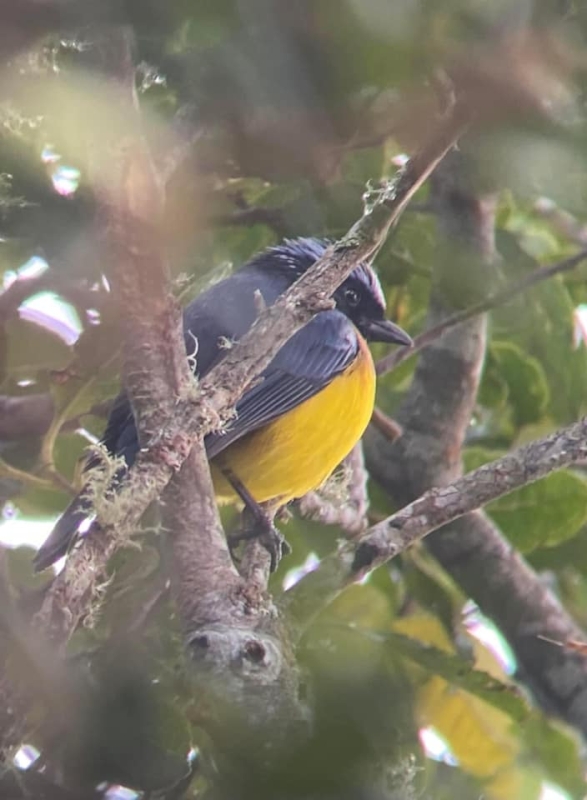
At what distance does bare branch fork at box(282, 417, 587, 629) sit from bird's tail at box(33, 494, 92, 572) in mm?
555

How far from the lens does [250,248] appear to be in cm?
354

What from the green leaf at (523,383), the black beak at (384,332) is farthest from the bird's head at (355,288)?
the green leaf at (523,383)

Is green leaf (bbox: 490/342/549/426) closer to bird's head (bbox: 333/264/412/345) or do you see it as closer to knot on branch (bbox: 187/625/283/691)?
bird's head (bbox: 333/264/412/345)

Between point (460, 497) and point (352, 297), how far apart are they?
2.00 metres

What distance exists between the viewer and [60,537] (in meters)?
2.33

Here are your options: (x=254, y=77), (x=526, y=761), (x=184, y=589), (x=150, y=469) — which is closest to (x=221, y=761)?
(x=254, y=77)

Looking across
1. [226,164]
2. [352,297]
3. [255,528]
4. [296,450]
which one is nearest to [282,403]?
[296,450]

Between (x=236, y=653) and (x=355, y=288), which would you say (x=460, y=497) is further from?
(x=355, y=288)

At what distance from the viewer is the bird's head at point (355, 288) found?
371cm

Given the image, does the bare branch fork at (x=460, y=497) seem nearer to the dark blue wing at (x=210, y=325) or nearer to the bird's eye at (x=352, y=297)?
the dark blue wing at (x=210, y=325)

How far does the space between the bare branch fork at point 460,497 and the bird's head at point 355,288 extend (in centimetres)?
167

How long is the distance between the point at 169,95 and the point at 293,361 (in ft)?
7.51

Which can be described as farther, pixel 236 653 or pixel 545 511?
pixel 545 511

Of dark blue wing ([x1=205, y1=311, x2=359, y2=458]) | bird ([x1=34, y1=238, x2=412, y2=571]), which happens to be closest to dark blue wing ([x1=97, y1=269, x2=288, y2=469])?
bird ([x1=34, y1=238, x2=412, y2=571])
